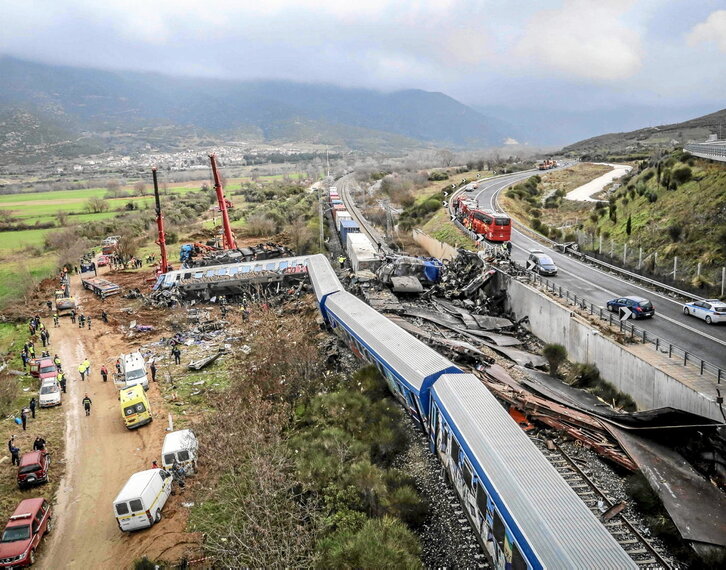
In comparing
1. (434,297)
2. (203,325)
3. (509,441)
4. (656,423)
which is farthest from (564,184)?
(509,441)

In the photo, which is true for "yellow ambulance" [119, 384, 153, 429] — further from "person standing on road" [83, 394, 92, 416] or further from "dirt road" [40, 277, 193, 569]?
"person standing on road" [83, 394, 92, 416]

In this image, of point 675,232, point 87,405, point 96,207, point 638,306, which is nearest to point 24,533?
point 87,405

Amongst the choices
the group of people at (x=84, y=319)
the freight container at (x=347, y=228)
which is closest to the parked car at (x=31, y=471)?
the group of people at (x=84, y=319)

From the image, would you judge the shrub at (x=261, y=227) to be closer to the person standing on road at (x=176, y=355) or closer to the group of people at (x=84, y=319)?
the group of people at (x=84, y=319)

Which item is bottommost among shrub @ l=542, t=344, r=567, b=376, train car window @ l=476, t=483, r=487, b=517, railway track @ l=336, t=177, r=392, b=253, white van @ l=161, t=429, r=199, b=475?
white van @ l=161, t=429, r=199, b=475

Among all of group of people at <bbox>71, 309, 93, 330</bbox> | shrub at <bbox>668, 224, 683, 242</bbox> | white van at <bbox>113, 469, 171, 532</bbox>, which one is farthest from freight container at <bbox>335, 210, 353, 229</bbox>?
white van at <bbox>113, 469, 171, 532</bbox>

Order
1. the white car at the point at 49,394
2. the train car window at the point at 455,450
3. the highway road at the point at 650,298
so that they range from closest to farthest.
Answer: the train car window at the point at 455,450
the highway road at the point at 650,298
the white car at the point at 49,394

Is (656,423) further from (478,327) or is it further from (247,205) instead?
(247,205)
